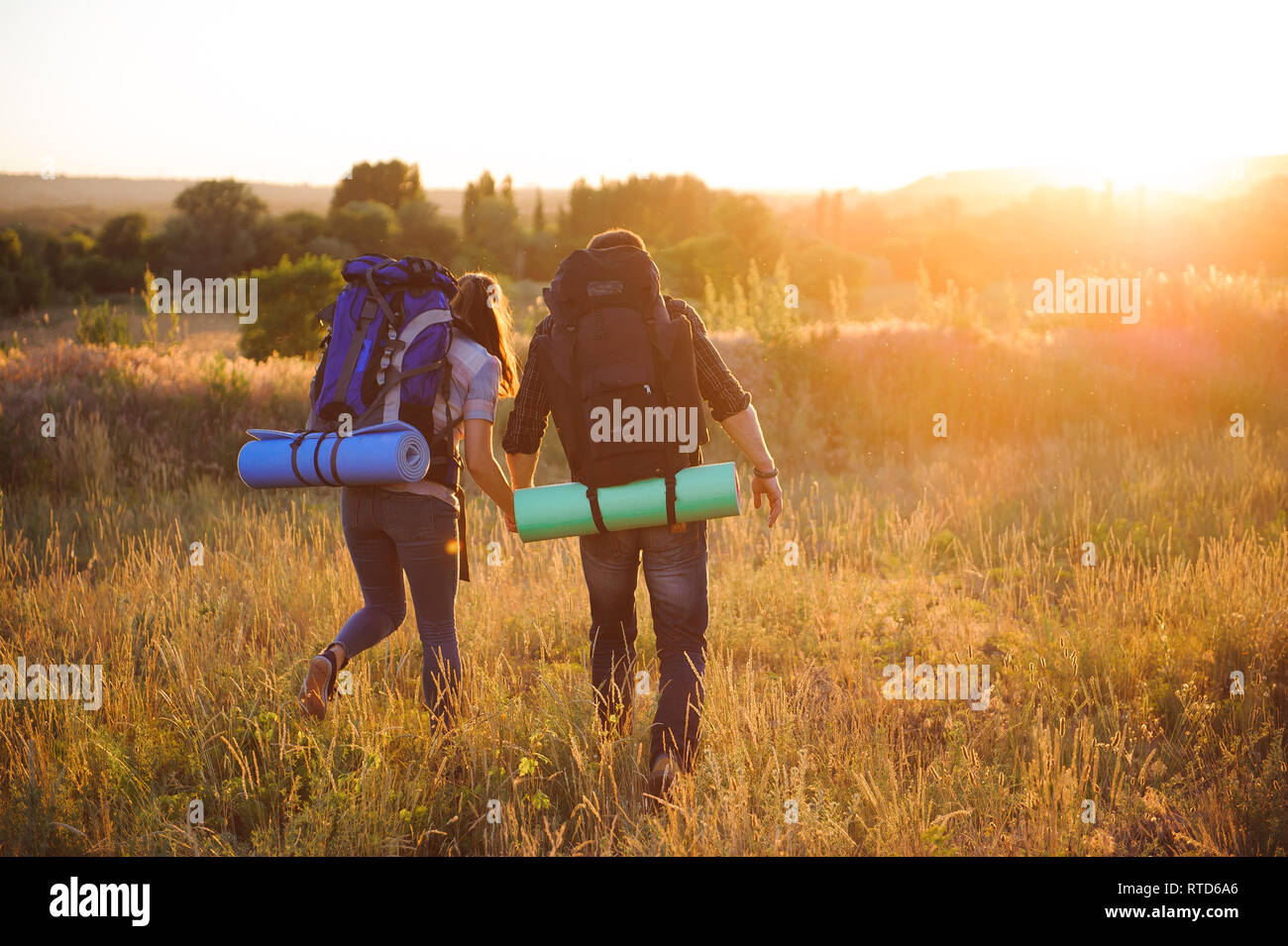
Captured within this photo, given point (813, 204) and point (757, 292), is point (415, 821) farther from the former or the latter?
point (813, 204)

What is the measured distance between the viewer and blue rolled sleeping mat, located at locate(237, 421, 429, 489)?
3469 mm

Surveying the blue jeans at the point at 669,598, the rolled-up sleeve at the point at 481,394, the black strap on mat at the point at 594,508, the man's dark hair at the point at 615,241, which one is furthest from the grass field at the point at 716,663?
the man's dark hair at the point at 615,241

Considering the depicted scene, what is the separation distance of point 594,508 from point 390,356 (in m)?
1.10

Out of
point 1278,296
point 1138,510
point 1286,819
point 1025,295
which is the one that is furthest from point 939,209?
point 1286,819

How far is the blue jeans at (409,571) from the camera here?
3695 mm

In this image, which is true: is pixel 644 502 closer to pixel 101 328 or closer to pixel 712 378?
pixel 712 378

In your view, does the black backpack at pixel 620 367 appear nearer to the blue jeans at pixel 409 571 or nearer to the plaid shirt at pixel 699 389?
the plaid shirt at pixel 699 389

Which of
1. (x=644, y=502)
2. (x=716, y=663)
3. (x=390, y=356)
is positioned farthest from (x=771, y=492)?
(x=390, y=356)

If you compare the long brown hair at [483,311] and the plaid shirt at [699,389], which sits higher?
the long brown hair at [483,311]

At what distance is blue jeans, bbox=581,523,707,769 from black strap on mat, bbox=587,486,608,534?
12 centimetres

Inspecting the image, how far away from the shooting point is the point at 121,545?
23.8ft

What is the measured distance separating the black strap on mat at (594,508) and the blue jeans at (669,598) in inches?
4.6

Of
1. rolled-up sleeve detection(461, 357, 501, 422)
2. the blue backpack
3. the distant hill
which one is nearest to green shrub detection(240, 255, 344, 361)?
the distant hill

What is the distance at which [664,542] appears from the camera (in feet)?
11.6
